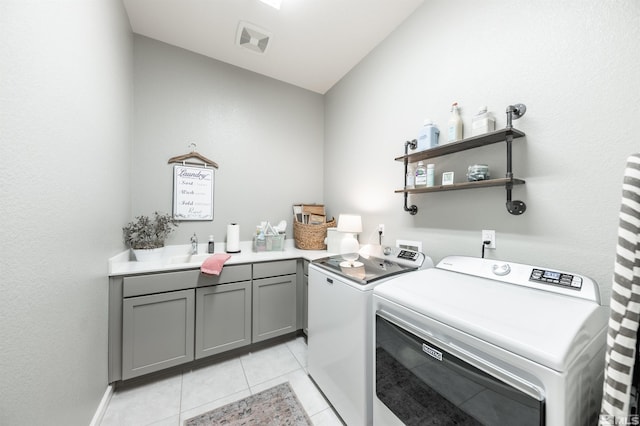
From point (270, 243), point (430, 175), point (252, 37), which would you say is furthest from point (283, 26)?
point (270, 243)

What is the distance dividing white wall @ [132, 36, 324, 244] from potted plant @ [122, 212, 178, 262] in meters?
0.20

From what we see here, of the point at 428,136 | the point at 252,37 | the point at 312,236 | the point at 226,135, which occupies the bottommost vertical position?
the point at 312,236

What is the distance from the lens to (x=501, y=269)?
118cm

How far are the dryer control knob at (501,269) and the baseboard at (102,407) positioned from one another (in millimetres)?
2342

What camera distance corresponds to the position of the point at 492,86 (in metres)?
1.37

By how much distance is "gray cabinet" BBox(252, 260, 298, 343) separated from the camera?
205cm

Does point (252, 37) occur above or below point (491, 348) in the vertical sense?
above

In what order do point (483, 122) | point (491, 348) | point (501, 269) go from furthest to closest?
point (483, 122) < point (501, 269) < point (491, 348)

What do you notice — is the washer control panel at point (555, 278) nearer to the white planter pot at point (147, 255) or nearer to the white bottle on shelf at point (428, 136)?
the white bottle on shelf at point (428, 136)

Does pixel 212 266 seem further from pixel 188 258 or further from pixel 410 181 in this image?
pixel 410 181

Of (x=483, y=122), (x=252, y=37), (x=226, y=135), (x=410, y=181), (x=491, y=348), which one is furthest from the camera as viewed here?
(x=226, y=135)

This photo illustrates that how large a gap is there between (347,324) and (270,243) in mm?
1374

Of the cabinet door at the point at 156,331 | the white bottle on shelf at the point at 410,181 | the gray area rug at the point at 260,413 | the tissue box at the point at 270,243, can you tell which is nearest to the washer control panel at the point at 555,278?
the white bottle on shelf at the point at 410,181

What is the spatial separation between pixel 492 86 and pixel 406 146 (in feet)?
1.92
